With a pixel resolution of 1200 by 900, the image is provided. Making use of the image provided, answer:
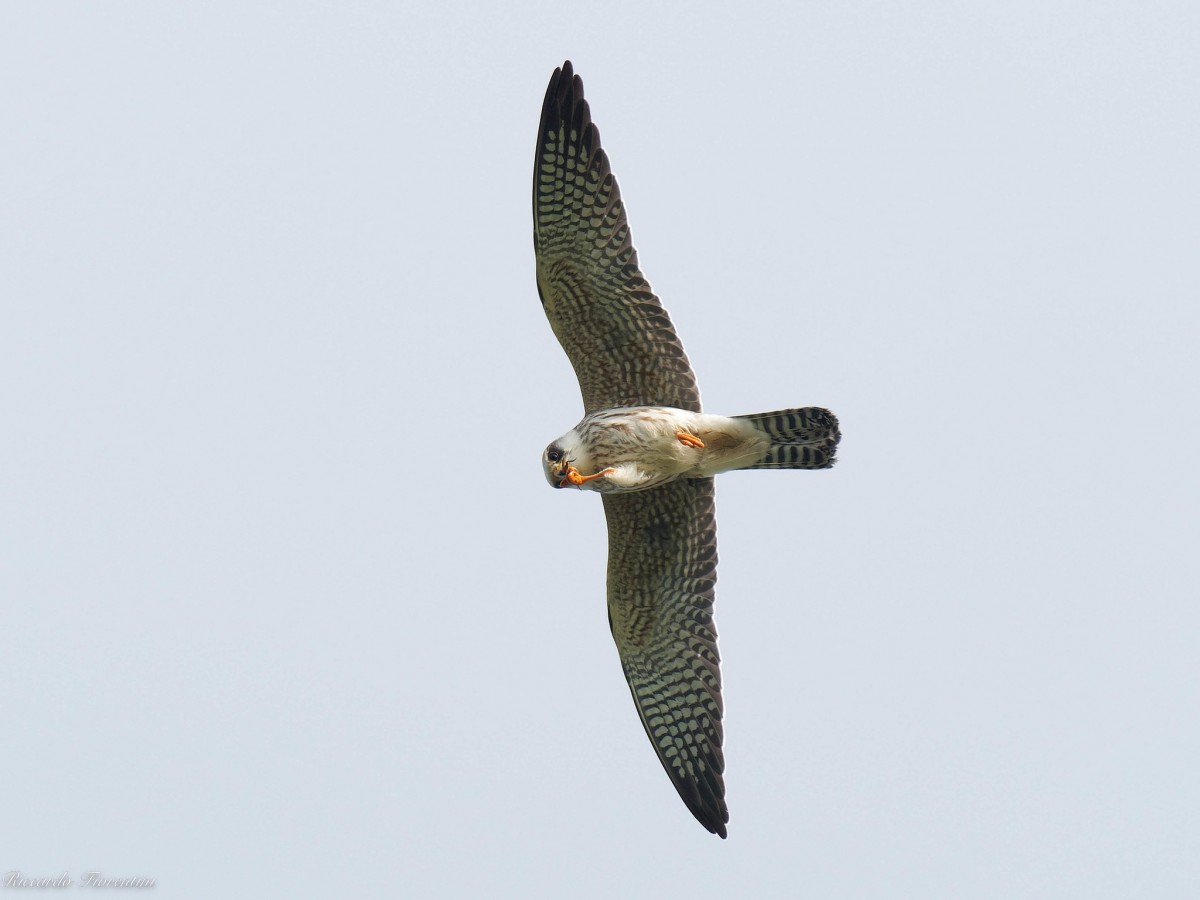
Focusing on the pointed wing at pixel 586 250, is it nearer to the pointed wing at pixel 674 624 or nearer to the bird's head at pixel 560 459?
the bird's head at pixel 560 459

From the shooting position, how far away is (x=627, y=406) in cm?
1213

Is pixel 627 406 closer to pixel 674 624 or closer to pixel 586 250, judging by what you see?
pixel 586 250

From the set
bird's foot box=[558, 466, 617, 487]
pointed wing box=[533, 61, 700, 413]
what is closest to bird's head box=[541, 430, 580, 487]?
bird's foot box=[558, 466, 617, 487]

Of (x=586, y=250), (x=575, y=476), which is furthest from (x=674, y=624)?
(x=586, y=250)

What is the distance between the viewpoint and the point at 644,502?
12.5 m

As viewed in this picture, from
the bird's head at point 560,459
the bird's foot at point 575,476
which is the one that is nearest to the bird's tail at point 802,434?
the bird's foot at point 575,476

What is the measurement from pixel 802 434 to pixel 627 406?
4.10ft

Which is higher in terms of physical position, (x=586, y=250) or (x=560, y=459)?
(x=586, y=250)

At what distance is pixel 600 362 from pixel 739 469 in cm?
126

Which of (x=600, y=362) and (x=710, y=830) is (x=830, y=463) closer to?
(x=600, y=362)

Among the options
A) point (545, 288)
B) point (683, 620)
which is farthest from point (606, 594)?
point (545, 288)

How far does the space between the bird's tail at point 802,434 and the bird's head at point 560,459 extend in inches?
46.9

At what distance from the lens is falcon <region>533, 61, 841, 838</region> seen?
11.8m

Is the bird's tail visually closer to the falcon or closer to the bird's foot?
the falcon
